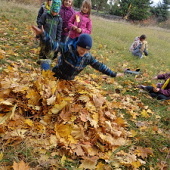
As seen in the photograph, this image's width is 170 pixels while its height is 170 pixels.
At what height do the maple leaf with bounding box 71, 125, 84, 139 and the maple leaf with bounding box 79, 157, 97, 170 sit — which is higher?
the maple leaf with bounding box 71, 125, 84, 139

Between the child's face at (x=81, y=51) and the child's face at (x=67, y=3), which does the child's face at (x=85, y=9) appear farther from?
the child's face at (x=81, y=51)

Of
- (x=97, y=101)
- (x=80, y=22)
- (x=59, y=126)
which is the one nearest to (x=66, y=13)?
(x=80, y=22)

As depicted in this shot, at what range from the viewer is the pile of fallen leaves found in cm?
180

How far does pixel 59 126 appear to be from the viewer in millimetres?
1952

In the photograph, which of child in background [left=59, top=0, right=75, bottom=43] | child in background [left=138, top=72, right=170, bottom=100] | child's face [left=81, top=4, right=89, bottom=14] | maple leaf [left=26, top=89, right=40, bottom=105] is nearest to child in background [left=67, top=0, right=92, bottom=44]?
child's face [left=81, top=4, right=89, bottom=14]

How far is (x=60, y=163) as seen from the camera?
5.59 feet

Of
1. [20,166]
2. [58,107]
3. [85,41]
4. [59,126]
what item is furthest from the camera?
[85,41]

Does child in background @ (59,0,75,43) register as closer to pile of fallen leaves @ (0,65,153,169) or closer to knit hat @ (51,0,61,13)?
knit hat @ (51,0,61,13)

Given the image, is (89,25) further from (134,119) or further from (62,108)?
(62,108)

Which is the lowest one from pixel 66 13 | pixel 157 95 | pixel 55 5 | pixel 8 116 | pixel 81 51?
pixel 157 95

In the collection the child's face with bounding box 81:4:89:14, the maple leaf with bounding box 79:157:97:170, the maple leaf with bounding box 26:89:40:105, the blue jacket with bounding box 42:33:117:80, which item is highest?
the child's face with bounding box 81:4:89:14

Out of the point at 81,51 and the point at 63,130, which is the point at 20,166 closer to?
the point at 63,130

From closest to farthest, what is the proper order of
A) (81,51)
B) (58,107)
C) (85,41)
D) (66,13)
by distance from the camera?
(58,107), (85,41), (81,51), (66,13)

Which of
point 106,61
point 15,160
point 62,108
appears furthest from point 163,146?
point 106,61
